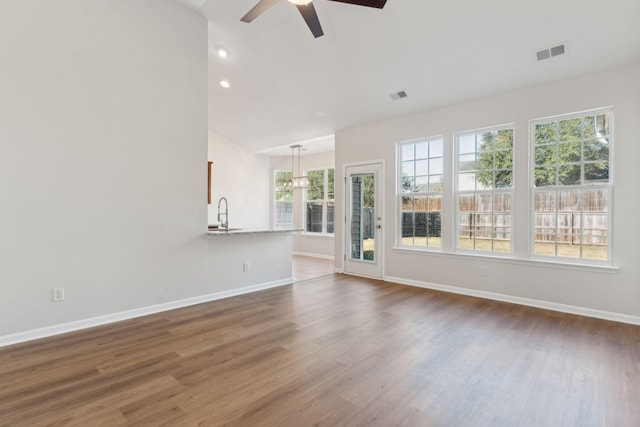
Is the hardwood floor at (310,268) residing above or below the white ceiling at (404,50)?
below

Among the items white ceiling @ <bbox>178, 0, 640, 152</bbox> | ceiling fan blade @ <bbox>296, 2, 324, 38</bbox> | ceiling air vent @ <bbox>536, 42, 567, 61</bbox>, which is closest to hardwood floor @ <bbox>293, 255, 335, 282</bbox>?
white ceiling @ <bbox>178, 0, 640, 152</bbox>

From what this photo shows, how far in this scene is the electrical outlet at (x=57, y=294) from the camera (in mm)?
3105

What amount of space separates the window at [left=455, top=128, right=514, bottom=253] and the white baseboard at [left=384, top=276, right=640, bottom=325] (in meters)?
0.63

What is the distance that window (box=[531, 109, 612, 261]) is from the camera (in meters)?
3.75

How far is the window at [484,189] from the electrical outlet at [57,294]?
5.03m

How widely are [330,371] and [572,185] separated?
12.3ft

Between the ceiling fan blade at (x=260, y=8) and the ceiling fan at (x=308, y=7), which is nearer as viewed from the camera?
the ceiling fan at (x=308, y=7)

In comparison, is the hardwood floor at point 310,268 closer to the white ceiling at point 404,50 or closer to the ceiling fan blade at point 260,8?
the white ceiling at point 404,50

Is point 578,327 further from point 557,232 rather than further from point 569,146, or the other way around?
point 569,146

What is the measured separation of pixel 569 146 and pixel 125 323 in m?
5.64

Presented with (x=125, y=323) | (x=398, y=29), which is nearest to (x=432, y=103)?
(x=398, y=29)

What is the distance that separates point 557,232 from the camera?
13.3 ft

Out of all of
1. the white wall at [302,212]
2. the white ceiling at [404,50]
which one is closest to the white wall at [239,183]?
the white wall at [302,212]

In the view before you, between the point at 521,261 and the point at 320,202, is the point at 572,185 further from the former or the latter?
the point at 320,202
